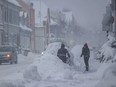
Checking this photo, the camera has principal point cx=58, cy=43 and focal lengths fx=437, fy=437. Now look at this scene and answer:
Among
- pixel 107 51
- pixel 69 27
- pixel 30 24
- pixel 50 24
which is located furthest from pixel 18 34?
pixel 69 27

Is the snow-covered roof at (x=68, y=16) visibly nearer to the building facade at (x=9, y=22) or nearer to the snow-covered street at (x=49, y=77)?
the building facade at (x=9, y=22)

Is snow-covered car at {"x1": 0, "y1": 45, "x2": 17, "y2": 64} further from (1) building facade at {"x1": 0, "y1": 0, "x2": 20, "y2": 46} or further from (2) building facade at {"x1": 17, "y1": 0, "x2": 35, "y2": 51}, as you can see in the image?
(2) building facade at {"x1": 17, "y1": 0, "x2": 35, "y2": 51}

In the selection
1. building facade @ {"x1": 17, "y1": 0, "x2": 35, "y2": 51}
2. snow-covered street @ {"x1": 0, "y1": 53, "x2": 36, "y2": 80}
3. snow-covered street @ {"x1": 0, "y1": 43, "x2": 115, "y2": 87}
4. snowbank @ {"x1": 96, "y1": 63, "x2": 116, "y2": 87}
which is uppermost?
building facade @ {"x1": 17, "y1": 0, "x2": 35, "y2": 51}

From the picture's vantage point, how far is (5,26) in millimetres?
66438

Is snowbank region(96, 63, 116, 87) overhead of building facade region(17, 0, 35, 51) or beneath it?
beneath

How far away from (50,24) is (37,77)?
95.9 metres

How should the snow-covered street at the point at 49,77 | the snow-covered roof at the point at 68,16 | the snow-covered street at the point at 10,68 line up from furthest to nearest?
the snow-covered roof at the point at 68,16
the snow-covered street at the point at 10,68
the snow-covered street at the point at 49,77

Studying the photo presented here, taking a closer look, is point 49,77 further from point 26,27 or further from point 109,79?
point 26,27

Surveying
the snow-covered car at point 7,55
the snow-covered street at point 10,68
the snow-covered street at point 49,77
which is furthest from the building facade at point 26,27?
the snow-covered street at point 49,77

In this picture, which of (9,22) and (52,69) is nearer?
(52,69)

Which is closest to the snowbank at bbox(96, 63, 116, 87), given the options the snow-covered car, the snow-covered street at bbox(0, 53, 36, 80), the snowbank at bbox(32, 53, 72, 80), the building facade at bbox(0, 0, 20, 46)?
the snowbank at bbox(32, 53, 72, 80)

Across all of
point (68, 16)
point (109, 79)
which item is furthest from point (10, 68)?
point (68, 16)

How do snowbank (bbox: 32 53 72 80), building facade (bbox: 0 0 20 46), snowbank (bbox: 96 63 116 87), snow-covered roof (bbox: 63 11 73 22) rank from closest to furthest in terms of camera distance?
snowbank (bbox: 96 63 116 87), snowbank (bbox: 32 53 72 80), building facade (bbox: 0 0 20 46), snow-covered roof (bbox: 63 11 73 22)

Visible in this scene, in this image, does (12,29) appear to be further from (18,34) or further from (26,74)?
(26,74)
